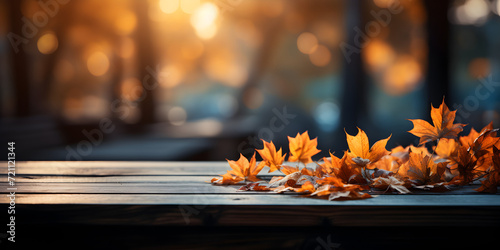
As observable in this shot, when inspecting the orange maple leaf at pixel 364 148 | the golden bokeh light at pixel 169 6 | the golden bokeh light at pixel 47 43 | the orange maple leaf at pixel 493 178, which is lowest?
the orange maple leaf at pixel 493 178

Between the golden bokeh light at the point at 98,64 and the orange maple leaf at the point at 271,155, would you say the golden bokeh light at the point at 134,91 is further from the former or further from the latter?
the orange maple leaf at the point at 271,155

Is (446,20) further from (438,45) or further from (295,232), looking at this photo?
(295,232)

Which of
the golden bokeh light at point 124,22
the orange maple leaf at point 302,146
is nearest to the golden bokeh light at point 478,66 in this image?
the golden bokeh light at point 124,22

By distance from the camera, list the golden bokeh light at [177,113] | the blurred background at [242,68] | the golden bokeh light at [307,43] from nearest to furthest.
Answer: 1. the blurred background at [242,68]
2. the golden bokeh light at [307,43]
3. the golden bokeh light at [177,113]

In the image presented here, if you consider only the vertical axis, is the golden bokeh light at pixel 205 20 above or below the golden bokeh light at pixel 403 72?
above

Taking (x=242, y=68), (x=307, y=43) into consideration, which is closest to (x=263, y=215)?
(x=307, y=43)

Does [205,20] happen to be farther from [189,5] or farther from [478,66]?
[478,66]

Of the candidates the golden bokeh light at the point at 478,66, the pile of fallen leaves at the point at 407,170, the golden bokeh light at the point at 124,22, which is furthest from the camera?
the golden bokeh light at the point at 478,66
